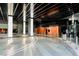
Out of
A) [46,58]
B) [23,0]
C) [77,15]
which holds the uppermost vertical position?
[77,15]

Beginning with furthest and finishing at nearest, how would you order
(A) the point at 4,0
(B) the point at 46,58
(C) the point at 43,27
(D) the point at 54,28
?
1. (C) the point at 43,27
2. (D) the point at 54,28
3. (B) the point at 46,58
4. (A) the point at 4,0

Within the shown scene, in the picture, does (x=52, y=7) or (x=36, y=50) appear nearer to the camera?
(x=36, y=50)

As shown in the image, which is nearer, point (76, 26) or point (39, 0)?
point (39, 0)

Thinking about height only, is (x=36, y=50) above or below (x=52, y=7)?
below

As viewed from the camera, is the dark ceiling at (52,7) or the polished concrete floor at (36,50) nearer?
the polished concrete floor at (36,50)

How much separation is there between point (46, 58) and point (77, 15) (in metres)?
18.9

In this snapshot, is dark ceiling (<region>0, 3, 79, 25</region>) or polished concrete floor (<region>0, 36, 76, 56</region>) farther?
dark ceiling (<region>0, 3, 79, 25</region>)

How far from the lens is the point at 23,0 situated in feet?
10.2

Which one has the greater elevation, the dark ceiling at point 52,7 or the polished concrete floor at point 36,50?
the dark ceiling at point 52,7

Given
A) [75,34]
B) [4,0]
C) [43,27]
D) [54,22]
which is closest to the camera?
[4,0]

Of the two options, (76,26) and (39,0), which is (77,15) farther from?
(39,0)

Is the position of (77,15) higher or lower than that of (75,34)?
higher

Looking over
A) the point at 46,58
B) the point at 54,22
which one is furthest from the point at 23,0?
the point at 54,22

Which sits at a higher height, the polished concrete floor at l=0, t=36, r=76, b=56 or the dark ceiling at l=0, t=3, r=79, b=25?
the dark ceiling at l=0, t=3, r=79, b=25
